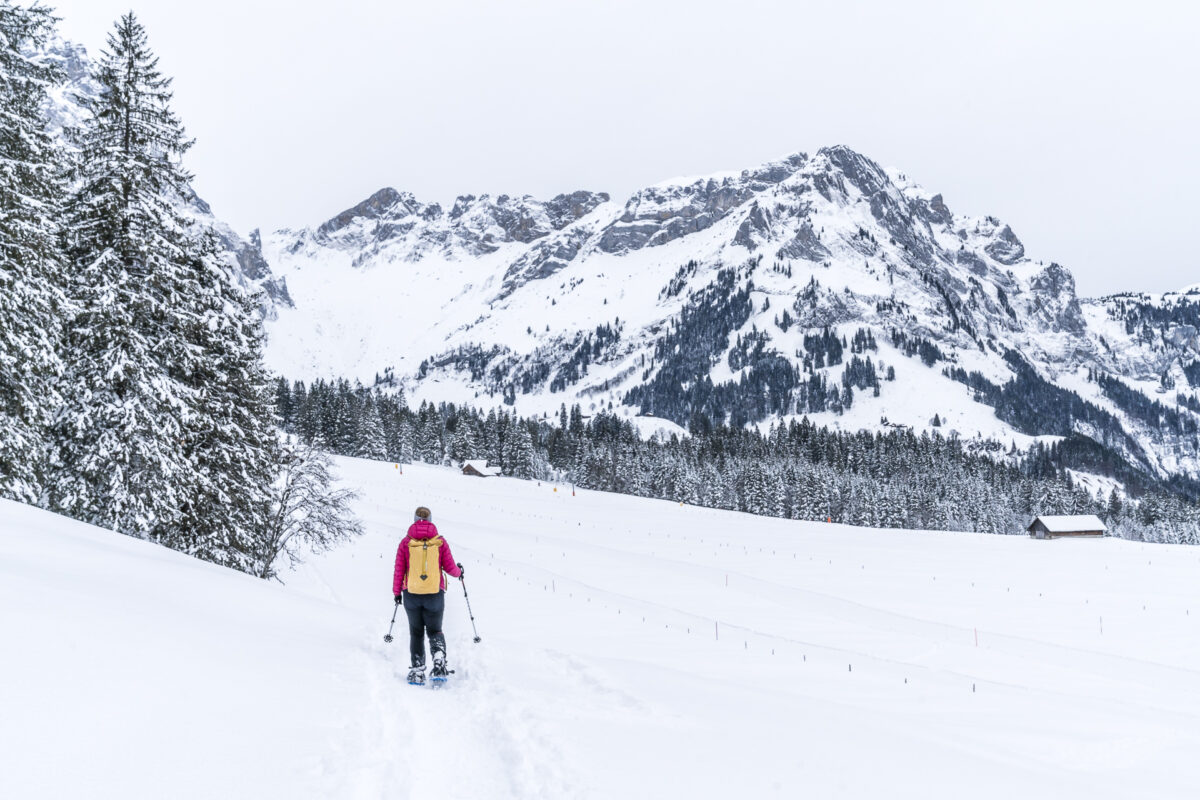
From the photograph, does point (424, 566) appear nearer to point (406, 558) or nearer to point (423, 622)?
point (406, 558)

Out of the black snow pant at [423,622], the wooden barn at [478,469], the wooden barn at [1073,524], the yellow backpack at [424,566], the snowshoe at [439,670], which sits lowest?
the wooden barn at [1073,524]

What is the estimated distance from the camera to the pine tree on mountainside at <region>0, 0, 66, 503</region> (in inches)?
554

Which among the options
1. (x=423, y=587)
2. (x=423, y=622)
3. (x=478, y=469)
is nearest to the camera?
(x=423, y=622)

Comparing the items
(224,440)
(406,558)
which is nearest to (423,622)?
(406,558)

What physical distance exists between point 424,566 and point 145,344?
11.4 meters

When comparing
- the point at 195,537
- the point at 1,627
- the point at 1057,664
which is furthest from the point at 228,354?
the point at 1057,664

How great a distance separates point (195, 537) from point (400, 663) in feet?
35.2

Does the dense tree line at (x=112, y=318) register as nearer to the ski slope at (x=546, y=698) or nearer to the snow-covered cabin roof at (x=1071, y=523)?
the ski slope at (x=546, y=698)

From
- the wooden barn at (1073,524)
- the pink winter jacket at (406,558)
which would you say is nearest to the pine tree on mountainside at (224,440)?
the pink winter jacket at (406,558)

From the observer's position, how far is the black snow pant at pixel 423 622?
8719mm

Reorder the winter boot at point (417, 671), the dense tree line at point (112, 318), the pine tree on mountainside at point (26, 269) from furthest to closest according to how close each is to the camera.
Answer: the dense tree line at point (112, 318)
the pine tree on mountainside at point (26, 269)
the winter boot at point (417, 671)

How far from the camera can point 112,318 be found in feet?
50.3

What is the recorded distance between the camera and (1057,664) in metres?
16.3

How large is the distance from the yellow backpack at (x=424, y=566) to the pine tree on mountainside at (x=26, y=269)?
1094 centimetres
